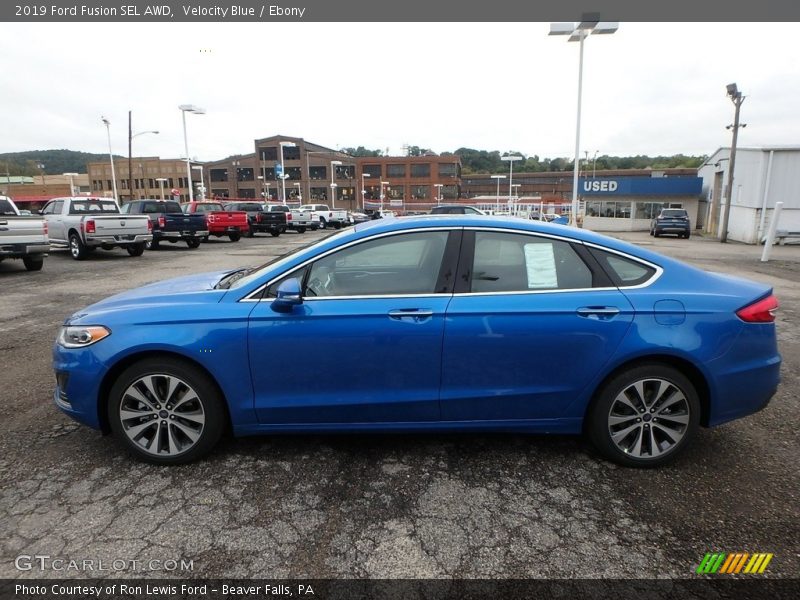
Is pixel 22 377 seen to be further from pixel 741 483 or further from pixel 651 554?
pixel 741 483

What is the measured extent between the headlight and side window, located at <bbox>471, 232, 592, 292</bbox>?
96.1 inches

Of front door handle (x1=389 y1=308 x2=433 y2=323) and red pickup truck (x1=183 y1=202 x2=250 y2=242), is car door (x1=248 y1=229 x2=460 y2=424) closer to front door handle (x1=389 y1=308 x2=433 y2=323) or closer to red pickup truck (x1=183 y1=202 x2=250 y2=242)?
front door handle (x1=389 y1=308 x2=433 y2=323)

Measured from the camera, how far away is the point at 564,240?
341 centimetres

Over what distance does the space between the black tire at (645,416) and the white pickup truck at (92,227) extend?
1563 centimetres

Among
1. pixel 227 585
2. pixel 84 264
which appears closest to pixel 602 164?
pixel 84 264

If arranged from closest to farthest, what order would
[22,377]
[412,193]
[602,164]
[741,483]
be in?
1. [741,483]
2. [22,377]
3. [412,193]
4. [602,164]

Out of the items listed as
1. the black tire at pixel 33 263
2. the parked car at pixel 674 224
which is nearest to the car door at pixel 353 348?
the black tire at pixel 33 263

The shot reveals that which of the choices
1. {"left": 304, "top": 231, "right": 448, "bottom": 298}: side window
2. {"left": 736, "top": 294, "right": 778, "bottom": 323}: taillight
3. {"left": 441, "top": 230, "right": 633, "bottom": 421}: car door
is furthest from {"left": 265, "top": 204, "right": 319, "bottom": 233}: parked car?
{"left": 736, "top": 294, "right": 778, "bottom": 323}: taillight

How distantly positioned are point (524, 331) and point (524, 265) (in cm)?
47

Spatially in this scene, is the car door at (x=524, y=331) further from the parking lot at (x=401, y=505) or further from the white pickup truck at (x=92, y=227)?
the white pickup truck at (x=92, y=227)

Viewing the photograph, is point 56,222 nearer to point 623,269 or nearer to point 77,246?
point 77,246

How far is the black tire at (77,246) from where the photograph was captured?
15.3 m

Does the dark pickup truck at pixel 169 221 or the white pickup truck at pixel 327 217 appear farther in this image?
the white pickup truck at pixel 327 217

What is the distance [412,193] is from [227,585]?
316ft
